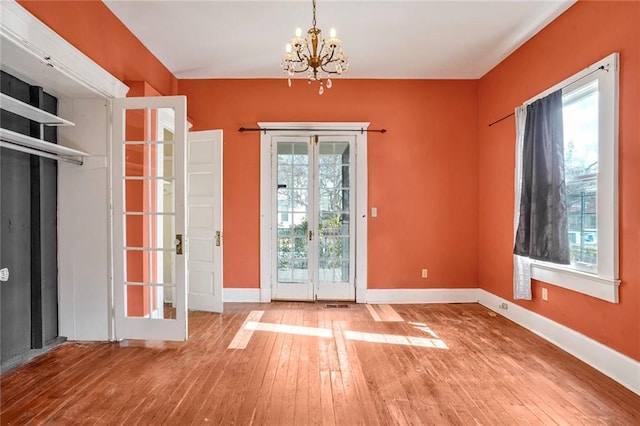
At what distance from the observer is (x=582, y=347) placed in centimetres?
291

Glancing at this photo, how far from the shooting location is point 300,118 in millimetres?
4734

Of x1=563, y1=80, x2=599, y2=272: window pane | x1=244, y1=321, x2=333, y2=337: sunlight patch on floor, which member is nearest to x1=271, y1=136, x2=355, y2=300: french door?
x1=244, y1=321, x2=333, y2=337: sunlight patch on floor

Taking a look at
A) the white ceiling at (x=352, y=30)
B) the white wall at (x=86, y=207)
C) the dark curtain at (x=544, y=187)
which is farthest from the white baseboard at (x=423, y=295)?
the white wall at (x=86, y=207)

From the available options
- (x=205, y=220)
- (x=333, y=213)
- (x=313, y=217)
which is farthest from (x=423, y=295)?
(x=205, y=220)

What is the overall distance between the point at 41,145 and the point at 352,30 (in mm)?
2901

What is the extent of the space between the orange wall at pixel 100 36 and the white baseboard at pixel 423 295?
381 centimetres

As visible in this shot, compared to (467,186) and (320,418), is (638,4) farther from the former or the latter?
(320,418)

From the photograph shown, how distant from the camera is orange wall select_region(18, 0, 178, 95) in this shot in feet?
8.30

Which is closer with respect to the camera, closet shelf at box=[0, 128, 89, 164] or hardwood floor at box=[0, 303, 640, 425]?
hardwood floor at box=[0, 303, 640, 425]

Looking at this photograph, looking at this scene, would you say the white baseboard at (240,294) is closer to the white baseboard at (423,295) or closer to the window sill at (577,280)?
the white baseboard at (423,295)

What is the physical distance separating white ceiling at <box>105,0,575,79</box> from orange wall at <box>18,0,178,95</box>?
0.11 meters

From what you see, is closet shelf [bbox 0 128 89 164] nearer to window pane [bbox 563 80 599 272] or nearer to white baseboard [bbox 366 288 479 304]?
white baseboard [bbox 366 288 479 304]

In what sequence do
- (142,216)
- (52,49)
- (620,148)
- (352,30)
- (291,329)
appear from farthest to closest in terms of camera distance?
(291,329) < (352,30) < (142,216) < (620,148) < (52,49)

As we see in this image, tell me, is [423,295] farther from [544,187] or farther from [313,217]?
[544,187]
